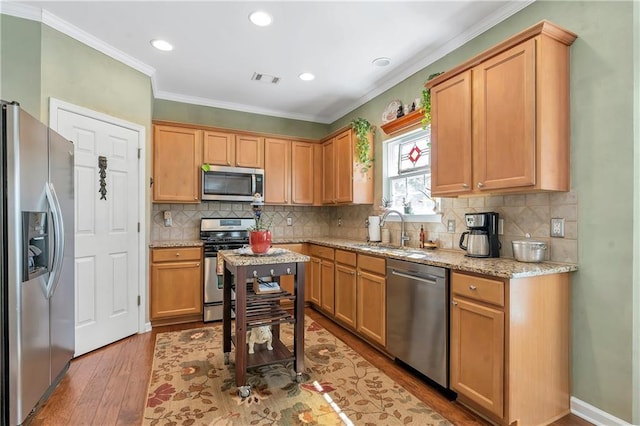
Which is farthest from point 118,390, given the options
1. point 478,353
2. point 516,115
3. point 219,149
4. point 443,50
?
point 443,50

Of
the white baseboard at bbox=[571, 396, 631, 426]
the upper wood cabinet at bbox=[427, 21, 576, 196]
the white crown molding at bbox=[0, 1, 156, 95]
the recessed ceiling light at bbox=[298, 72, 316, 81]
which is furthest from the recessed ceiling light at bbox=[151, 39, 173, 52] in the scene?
the white baseboard at bbox=[571, 396, 631, 426]

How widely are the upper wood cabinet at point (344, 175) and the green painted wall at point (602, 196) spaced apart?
87.4 inches

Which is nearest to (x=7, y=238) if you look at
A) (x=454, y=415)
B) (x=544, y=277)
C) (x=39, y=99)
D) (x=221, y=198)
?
(x=39, y=99)

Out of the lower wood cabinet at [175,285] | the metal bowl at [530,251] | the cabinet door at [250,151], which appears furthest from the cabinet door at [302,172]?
the metal bowl at [530,251]

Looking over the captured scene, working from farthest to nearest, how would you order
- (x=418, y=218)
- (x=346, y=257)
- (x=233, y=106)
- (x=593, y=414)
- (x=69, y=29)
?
(x=233, y=106), (x=346, y=257), (x=418, y=218), (x=69, y=29), (x=593, y=414)

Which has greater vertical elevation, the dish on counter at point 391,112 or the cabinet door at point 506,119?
the dish on counter at point 391,112

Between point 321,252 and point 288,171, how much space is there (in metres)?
1.37

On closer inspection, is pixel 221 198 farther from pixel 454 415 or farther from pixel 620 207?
pixel 620 207

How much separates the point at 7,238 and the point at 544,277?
120 inches

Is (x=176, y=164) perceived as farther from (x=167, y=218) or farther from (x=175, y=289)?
(x=175, y=289)

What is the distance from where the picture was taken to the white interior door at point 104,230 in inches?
112

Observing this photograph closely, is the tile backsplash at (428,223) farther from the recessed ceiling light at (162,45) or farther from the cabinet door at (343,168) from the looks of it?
the recessed ceiling light at (162,45)

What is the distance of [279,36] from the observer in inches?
111

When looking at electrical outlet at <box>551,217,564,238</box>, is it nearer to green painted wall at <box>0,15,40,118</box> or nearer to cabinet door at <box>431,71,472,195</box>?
cabinet door at <box>431,71,472,195</box>
